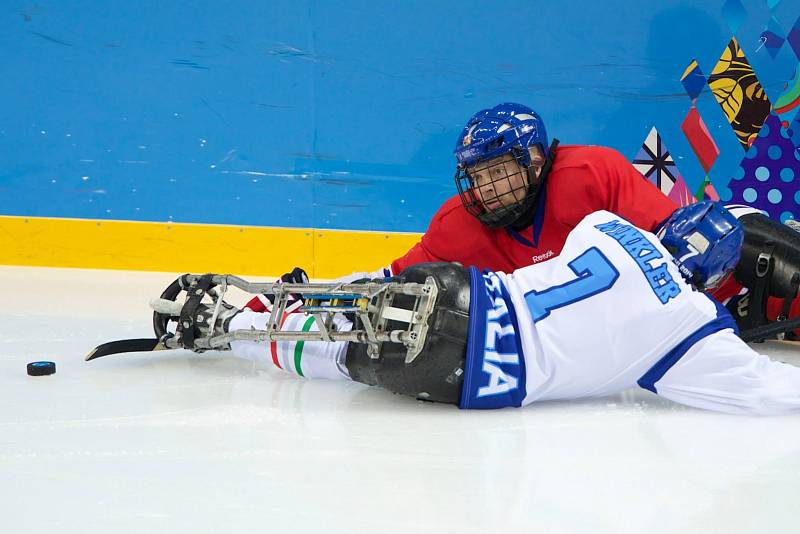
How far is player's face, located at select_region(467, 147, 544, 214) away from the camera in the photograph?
2396 mm

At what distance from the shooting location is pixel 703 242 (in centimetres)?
195

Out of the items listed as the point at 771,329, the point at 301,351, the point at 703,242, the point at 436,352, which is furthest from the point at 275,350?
the point at 771,329

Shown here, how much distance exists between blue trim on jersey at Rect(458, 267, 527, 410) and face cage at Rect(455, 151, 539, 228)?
57cm

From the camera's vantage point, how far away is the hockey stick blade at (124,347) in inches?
92.5

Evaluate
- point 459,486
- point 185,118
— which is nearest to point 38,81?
point 185,118

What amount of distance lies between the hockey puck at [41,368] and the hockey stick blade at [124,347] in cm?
13

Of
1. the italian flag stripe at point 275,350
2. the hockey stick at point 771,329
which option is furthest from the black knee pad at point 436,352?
the hockey stick at point 771,329

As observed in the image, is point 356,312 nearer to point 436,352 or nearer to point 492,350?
point 436,352

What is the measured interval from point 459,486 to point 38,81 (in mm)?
3846

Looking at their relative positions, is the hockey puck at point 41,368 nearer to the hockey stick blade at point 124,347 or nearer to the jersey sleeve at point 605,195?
the hockey stick blade at point 124,347

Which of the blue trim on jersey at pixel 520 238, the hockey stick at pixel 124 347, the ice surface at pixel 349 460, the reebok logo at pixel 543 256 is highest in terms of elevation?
the blue trim on jersey at pixel 520 238

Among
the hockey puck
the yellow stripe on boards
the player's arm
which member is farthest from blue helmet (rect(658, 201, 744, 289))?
the yellow stripe on boards

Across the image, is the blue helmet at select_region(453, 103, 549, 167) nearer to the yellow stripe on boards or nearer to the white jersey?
the white jersey

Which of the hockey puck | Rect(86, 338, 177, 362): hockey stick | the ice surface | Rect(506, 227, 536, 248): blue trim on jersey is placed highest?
Rect(506, 227, 536, 248): blue trim on jersey
